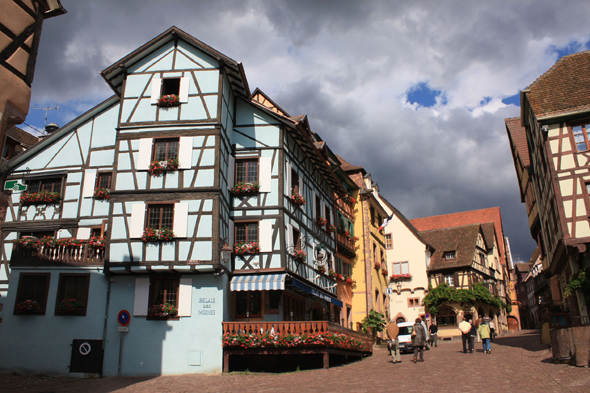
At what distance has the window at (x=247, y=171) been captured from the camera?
21.0 meters

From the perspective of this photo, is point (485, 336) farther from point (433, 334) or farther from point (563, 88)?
point (563, 88)

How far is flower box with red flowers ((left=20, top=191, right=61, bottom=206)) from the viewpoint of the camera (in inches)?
840

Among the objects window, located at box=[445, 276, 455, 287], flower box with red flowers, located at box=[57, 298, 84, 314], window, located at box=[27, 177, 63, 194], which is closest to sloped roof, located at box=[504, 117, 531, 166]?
window, located at box=[445, 276, 455, 287]

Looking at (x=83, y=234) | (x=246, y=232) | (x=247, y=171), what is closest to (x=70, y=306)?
(x=83, y=234)

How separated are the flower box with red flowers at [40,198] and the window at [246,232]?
763 centimetres

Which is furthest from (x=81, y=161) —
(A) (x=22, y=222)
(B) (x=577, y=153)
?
(B) (x=577, y=153)

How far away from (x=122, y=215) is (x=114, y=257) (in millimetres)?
1523

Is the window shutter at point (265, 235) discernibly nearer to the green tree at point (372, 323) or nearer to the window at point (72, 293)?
the window at point (72, 293)

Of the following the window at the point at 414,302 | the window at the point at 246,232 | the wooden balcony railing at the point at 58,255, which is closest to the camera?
the wooden balcony railing at the point at 58,255

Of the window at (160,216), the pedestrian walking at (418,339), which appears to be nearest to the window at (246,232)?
the window at (160,216)

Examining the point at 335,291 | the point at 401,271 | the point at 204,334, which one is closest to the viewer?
the point at 204,334

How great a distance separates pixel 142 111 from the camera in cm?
1997

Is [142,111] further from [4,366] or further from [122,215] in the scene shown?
[4,366]

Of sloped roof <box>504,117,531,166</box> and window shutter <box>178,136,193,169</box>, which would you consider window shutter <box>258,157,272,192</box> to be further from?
sloped roof <box>504,117,531,166</box>
